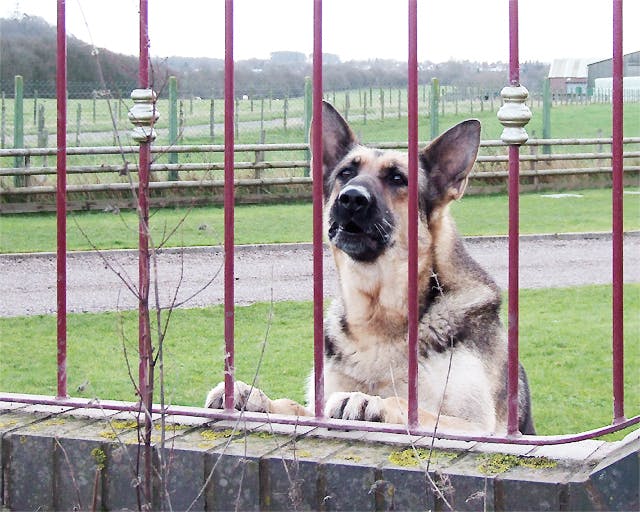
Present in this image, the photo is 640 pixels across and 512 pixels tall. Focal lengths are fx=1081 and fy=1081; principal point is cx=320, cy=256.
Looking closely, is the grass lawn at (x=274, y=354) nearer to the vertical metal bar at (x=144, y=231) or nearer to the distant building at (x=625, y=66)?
the distant building at (x=625, y=66)

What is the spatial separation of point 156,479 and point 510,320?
887mm

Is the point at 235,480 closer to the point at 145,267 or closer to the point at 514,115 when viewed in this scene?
the point at 145,267

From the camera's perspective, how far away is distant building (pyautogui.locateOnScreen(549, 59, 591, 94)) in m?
17.8

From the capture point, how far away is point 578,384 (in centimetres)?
614

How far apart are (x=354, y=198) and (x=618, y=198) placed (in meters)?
2.09

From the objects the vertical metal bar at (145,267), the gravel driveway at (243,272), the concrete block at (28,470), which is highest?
the vertical metal bar at (145,267)

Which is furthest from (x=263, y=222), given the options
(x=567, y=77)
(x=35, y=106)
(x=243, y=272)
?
(x=567, y=77)

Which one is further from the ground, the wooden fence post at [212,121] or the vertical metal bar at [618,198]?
the wooden fence post at [212,121]

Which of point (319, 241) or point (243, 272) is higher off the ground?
point (319, 241)

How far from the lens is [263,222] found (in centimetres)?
1504

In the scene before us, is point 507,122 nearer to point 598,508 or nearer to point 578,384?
point 598,508

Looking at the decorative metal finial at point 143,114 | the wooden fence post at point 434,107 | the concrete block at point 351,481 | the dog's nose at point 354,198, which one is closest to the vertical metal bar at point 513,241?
the concrete block at point 351,481

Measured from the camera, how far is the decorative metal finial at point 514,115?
234 centimetres

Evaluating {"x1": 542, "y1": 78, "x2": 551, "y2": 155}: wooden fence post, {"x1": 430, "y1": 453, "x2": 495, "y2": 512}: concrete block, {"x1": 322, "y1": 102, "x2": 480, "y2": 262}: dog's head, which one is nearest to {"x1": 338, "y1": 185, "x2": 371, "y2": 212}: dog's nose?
{"x1": 322, "y1": 102, "x2": 480, "y2": 262}: dog's head
